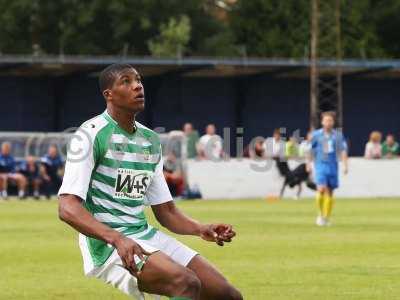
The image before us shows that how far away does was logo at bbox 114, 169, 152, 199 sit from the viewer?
8.45 metres

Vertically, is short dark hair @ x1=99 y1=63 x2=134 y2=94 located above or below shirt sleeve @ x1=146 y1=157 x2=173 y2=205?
above

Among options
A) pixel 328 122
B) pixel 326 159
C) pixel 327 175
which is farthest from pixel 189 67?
pixel 328 122

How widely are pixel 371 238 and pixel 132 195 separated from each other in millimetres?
13747

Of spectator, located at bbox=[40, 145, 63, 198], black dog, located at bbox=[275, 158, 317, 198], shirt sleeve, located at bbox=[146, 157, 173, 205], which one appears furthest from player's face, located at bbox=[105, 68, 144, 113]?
black dog, located at bbox=[275, 158, 317, 198]

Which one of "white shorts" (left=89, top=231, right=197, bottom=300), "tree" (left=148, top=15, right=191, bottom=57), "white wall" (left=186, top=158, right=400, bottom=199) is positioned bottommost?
"white wall" (left=186, top=158, right=400, bottom=199)

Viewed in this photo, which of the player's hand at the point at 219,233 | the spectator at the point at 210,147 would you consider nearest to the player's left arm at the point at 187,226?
the player's hand at the point at 219,233

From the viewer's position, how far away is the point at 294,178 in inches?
1559

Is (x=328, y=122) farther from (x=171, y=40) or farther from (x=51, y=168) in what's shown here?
(x=171, y=40)

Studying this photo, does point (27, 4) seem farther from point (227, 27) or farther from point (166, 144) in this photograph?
point (166, 144)

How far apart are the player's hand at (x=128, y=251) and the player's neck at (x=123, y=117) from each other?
934mm

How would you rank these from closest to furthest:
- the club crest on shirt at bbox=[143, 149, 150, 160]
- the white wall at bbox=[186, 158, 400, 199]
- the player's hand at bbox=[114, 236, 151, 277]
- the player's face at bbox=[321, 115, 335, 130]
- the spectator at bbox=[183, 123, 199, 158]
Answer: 1. the player's hand at bbox=[114, 236, 151, 277]
2. the club crest on shirt at bbox=[143, 149, 150, 160]
3. the player's face at bbox=[321, 115, 335, 130]
4. the white wall at bbox=[186, 158, 400, 199]
5. the spectator at bbox=[183, 123, 199, 158]

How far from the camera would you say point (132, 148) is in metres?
8.54

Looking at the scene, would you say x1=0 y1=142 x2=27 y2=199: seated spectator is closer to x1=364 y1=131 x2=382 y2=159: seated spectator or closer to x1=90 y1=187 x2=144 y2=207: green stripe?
x1=364 y1=131 x2=382 y2=159: seated spectator

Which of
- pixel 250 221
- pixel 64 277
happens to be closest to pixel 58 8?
pixel 250 221
